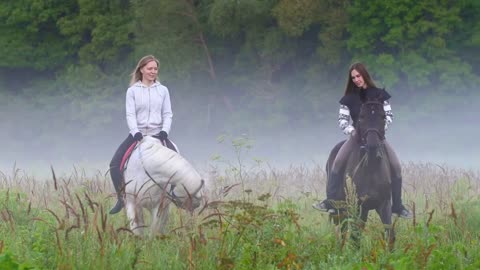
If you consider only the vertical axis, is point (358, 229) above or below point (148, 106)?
below

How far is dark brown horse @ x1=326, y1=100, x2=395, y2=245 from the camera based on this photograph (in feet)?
33.9

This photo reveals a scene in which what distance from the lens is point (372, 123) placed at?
1031cm

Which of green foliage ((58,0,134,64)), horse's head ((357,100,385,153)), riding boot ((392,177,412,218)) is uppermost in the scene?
green foliage ((58,0,134,64))

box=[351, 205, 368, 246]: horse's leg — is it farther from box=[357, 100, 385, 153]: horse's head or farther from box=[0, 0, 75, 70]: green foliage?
box=[0, 0, 75, 70]: green foliage

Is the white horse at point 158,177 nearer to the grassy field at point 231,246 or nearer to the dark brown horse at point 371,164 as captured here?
the grassy field at point 231,246

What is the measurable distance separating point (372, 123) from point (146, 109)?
2644 mm

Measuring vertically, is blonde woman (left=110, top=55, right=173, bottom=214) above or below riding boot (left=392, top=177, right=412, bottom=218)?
above

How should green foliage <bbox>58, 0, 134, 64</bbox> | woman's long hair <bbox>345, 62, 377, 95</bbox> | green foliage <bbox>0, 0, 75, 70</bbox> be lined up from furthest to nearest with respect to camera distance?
green foliage <bbox>0, 0, 75, 70</bbox> < green foliage <bbox>58, 0, 134, 64</bbox> < woman's long hair <bbox>345, 62, 377, 95</bbox>

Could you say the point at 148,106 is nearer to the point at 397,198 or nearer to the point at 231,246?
the point at 397,198

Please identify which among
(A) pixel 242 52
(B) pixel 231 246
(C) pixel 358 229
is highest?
(A) pixel 242 52

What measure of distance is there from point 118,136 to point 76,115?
7.25 ft

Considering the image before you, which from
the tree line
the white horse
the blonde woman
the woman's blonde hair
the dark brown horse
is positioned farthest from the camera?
the tree line

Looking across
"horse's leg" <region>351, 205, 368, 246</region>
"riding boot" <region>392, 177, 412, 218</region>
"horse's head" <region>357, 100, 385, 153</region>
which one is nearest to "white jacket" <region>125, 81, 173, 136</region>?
"horse's head" <region>357, 100, 385, 153</region>

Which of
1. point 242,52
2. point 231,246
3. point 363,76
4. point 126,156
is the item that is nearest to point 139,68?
point 126,156
